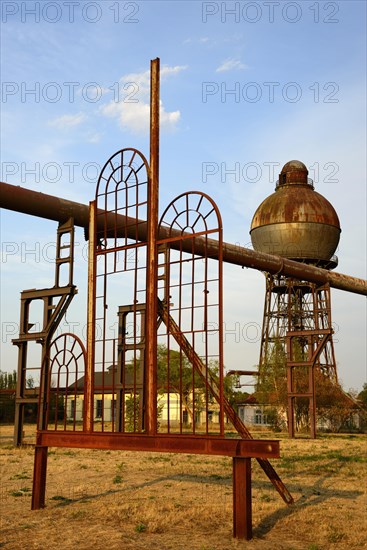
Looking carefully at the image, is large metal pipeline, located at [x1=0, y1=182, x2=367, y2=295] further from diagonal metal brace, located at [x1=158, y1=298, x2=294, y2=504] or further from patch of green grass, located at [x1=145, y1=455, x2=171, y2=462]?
patch of green grass, located at [x1=145, y1=455, x2=171, y2=462]

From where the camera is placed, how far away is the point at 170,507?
383 inches

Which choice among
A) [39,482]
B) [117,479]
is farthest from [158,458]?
[39,482]

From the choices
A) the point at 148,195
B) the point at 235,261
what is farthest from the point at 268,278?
the point at 148,195

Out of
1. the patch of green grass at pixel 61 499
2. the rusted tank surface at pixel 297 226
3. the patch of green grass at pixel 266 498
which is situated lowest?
the patch of green grass at pixel 266 498

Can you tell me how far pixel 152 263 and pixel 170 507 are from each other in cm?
374

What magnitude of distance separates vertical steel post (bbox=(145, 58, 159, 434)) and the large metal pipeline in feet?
1.72

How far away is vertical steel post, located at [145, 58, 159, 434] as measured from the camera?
9172mm

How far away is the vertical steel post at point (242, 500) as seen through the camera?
307 inches

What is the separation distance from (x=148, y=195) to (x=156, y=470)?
7.57m

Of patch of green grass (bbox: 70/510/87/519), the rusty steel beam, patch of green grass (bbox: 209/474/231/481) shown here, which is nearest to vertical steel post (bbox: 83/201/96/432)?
the rusty steel beam

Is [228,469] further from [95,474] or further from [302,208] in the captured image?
[302,208]

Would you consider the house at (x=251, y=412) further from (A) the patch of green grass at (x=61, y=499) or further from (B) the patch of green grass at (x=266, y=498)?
(A) the patch of green grass at (x=61, y=499)

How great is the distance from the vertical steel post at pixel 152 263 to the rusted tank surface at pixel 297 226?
33.4m

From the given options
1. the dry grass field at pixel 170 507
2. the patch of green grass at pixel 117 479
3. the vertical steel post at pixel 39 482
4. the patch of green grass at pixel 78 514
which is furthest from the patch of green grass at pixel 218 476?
the vertical steel post at pixel 39 482
